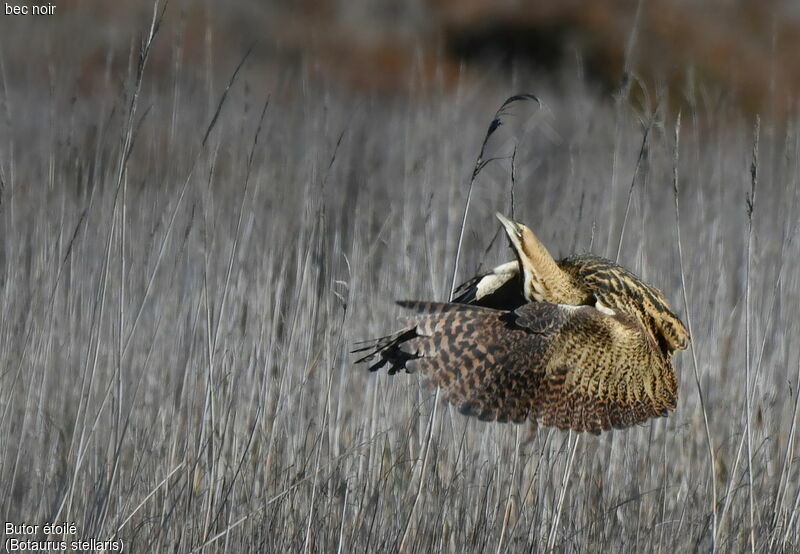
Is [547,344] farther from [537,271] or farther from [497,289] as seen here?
[497,289]

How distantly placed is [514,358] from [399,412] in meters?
1.01

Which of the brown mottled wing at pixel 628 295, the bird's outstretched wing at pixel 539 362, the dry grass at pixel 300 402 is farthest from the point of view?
the brown mottled wing at pixel 628 295

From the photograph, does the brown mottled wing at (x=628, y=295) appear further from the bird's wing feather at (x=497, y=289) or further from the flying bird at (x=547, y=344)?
the bird's wing feather at (x=497, y=289)

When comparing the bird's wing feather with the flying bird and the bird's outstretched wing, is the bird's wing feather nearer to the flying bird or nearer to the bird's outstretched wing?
the flying bird

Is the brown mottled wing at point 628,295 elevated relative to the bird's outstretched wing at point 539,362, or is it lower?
elevated

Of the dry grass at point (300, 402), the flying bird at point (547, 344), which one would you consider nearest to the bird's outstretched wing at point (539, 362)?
the flying bird at point (547, 344)

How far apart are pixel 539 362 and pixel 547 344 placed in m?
0.06

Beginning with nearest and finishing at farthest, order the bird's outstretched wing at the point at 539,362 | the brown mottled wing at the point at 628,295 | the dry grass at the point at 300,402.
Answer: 1. the bird's outstretched wing at the point at 539,362
2. the dry grass at the point at 300,402
3. the brown mottled wing at the point at 628,295

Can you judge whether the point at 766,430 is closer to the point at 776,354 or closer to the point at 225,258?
the point at 776,354

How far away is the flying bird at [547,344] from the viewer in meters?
2.70

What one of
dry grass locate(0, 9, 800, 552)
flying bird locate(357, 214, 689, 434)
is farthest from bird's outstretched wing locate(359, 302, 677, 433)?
dry grass locate(0, 9, 800, 552)

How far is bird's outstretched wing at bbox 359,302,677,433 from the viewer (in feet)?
8.84

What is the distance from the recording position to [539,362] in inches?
111

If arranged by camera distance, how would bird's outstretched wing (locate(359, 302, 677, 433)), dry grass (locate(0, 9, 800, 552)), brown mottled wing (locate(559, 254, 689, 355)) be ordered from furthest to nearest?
brown mottled wing (locate(559, 254, 689, 355)) < dry grass (locate(0, 9, 800, 552)) < bird's outstretched wing (locate(359, 302, 677, 433))
